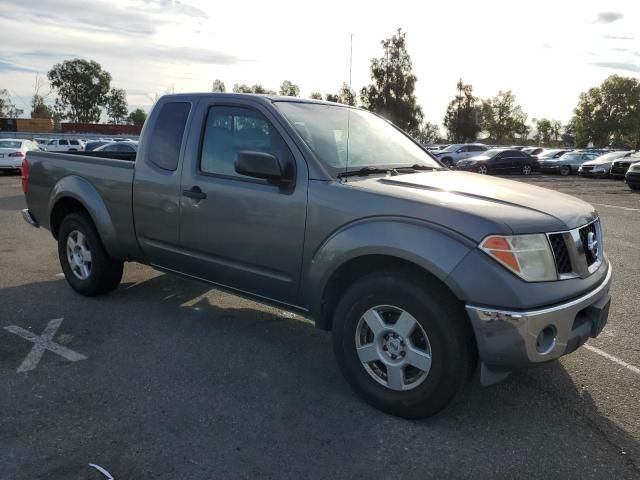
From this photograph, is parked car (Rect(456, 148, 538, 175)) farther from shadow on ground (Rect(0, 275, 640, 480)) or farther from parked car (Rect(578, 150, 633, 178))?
shadow on ground (Rect(0, 275, 640, 480))

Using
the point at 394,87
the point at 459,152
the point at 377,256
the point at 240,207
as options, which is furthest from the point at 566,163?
the point at 377,256

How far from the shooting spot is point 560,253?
2826mm

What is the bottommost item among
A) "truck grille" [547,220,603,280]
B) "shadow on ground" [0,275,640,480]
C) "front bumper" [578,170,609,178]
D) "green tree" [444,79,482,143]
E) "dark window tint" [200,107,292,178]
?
"shadow on ground" [0,275,640,480]

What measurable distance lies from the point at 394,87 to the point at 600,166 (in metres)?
23.7

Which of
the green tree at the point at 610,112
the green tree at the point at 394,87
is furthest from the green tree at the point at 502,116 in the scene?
the green tree at the point at 394,87

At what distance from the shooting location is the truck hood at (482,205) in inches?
106

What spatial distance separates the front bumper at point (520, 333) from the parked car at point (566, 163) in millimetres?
28858

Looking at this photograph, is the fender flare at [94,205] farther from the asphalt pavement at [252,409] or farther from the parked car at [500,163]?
the parked car at [500,163]

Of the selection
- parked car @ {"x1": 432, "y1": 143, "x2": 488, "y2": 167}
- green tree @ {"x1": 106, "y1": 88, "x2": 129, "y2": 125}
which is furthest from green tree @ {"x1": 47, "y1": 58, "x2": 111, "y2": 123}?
parked car @ {"x1": 432, "y1": 143, "x2": 488, "y2": 167}

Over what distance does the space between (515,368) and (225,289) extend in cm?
216

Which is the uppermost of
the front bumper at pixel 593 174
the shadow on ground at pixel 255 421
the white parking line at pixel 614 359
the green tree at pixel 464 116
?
the green tree at pixel 464 116

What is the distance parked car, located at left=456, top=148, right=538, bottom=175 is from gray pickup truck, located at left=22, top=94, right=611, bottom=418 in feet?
72.6

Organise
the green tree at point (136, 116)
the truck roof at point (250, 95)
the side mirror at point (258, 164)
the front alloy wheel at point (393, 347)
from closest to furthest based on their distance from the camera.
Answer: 1. the front alloy wheel at point (393, 347)
2. the side mirror at point (258, 164)
3. the truck roof at point (250, 95)
4. the green tree at point (136, 116)

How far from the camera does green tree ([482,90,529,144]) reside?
76.4m
